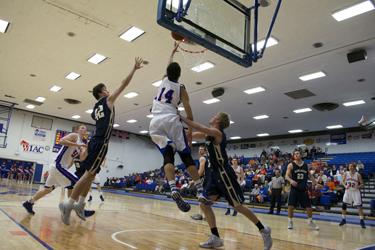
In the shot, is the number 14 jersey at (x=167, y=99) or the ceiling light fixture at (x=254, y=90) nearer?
the number 14 jersey at (x=167, y=99)

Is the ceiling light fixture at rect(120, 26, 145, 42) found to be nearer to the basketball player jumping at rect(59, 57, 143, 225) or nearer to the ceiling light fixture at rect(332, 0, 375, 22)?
the basketball player jumping at rect(59, 57, 143, 225)

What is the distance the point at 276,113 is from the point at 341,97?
3.90m

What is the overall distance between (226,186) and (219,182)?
11cm

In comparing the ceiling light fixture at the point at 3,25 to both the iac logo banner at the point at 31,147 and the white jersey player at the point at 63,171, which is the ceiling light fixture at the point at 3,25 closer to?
the white jersey player at the point at 63,171

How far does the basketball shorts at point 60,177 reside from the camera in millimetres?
5355

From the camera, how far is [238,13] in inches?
194

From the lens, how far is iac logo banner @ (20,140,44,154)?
75.1ft

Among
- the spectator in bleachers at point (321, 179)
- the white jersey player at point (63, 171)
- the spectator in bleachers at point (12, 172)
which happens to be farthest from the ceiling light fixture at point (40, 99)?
the spectator in bleachers at point (321, 179)

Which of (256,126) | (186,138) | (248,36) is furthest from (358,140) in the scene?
(186,138)

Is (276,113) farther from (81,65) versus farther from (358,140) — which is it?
(81,65)

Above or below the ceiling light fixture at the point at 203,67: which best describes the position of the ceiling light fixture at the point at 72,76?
above

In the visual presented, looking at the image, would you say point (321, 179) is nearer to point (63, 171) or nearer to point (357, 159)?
point (357, 159)

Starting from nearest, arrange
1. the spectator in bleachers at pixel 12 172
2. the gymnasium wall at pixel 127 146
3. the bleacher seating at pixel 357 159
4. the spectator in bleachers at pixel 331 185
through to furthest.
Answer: the spectator in bleachers at pixel 331 185
the bleacher seating at pixel 357 159
the gymnasium wall at pixel 127 146
the spectator in bleachers at pixel 12 172

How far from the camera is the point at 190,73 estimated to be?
39.8ft
